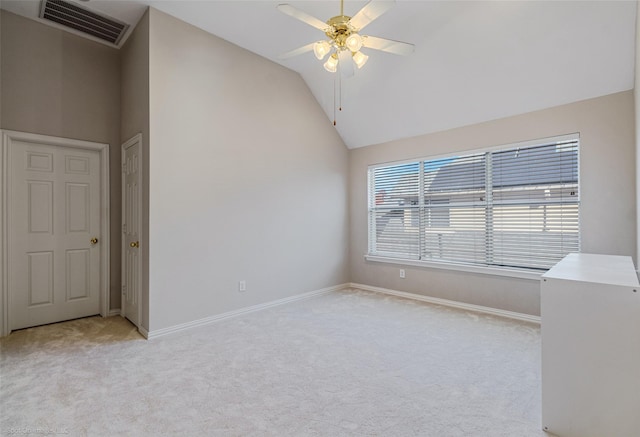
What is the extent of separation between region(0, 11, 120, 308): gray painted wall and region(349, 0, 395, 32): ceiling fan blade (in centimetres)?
318

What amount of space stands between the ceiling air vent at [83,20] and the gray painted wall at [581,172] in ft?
12.1

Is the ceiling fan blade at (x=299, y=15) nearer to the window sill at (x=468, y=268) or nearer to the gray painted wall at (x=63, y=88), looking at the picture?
the gray painted wall at (x=63, y=88)

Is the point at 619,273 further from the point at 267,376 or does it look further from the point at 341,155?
the point at 341,155

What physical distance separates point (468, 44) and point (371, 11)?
172cm

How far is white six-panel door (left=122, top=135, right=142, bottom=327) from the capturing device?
3301 mm

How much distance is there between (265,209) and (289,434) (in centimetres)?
274

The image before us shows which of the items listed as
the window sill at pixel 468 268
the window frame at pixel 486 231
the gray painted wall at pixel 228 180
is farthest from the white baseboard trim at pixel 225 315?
the window frame at pixel 486 231

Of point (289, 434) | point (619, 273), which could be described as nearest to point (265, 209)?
point (289, 434)

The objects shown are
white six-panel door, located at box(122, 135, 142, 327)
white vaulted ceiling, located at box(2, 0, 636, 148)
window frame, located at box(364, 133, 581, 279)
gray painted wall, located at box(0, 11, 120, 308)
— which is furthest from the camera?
window frame, located at box(364, 133, 581, 279)

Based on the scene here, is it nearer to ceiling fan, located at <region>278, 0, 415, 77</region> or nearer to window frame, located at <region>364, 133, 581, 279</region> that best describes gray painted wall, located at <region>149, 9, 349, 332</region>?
window frame, located at <region>364, 133, 581, 279</region>

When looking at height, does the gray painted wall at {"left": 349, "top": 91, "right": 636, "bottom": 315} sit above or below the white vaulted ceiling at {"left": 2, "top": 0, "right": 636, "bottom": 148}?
below

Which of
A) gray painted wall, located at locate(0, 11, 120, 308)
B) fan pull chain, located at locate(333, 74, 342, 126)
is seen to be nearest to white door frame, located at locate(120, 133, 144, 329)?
gray painted wall, located at locate(0, 11, 120, 308)

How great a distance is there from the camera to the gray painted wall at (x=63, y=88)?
318 cm

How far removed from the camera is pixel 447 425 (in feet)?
5.95
